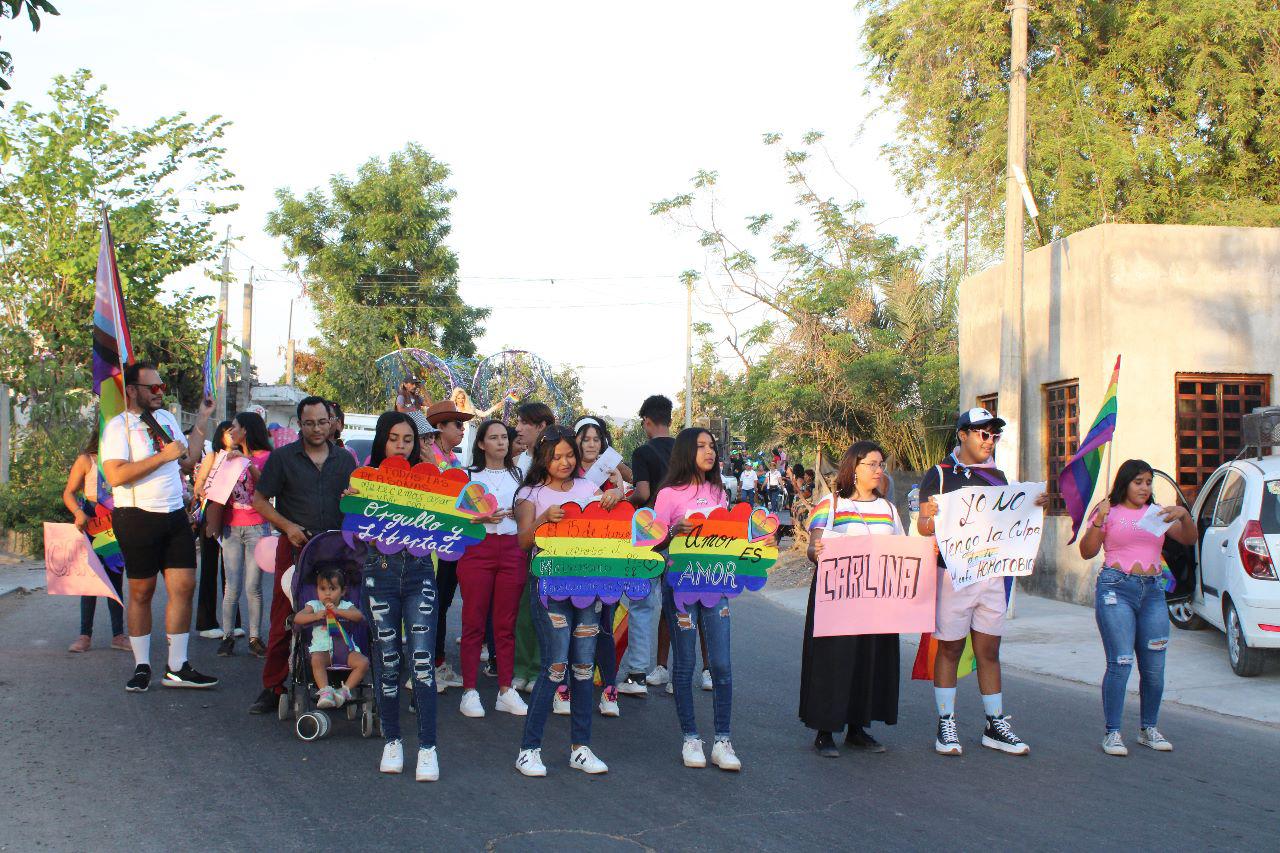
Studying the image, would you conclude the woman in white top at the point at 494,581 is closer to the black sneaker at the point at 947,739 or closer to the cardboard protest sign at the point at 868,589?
the cardboard protest sign at the point at 868,589

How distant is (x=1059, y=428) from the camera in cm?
1502

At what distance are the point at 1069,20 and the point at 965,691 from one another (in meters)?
16.6

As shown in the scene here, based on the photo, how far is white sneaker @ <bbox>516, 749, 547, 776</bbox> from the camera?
18.9ft

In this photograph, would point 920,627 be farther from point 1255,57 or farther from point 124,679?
point 1255,57

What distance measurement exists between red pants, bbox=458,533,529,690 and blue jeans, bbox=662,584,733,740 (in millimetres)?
1564

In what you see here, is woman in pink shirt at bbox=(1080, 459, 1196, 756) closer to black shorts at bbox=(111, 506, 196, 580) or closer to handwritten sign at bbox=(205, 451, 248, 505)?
black shorts at bbox=(111, 506, 196, 580)

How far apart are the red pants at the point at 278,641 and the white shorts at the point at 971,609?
3806 mm

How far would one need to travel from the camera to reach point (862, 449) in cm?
646

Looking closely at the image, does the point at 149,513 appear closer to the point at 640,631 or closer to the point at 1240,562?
the point at 640,631

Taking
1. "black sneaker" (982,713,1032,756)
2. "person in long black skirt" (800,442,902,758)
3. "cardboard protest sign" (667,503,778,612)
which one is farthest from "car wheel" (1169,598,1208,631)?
"cardboard protest sign" (667,503,778,612)

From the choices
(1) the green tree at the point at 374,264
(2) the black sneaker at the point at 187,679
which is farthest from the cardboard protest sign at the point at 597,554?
(1) the green tree at the point at 374,264

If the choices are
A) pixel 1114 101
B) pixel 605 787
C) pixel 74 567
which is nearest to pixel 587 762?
pixel 605 787

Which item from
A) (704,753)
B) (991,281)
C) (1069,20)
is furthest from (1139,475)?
(1069,20)

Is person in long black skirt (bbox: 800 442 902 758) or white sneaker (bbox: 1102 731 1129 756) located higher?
person in long black skirt (bbox: 800 442 902 758)
